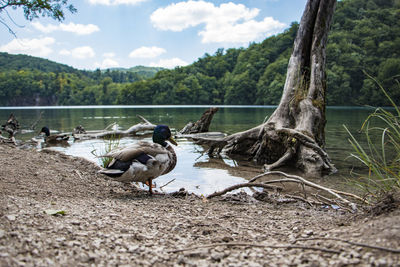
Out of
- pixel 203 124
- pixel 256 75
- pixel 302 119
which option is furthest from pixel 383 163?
pixel 256 75

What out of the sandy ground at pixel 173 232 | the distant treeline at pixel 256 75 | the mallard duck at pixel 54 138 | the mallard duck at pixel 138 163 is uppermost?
the distant treeline at pixel 256 75

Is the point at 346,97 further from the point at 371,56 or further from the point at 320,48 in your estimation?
the point at 320,48

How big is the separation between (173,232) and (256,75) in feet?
313

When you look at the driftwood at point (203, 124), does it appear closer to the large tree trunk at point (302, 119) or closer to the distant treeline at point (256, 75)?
the large tree trunk at point (302, 119)

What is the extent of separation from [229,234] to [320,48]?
9861 millimetres

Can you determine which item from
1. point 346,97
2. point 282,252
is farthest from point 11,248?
point 346,97

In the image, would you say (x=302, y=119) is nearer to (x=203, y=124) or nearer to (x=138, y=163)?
(x=138, y=163)

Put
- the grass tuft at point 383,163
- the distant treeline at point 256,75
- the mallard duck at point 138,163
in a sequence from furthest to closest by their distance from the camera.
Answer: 1. the distant treeline at point 256,75
2. the mallard duck at point 138,163
3. the grass tuft at point 383,163

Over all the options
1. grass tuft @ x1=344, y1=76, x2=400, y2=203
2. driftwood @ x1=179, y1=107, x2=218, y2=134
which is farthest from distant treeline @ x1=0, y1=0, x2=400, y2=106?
grass tuft @ x1=344, y1=76, x2=400, y2=203

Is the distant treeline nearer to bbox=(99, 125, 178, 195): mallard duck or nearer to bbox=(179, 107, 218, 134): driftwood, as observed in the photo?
bbox=(179, 107, 218, 134): driftwood

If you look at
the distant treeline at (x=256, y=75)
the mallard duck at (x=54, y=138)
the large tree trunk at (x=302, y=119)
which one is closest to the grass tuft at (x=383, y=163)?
the large tree trunk at (x=302, y=119)

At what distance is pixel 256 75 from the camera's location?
3725 inches

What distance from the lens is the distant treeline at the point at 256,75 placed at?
6259 centimetres

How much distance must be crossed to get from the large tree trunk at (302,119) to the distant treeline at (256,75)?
18.9 meters
